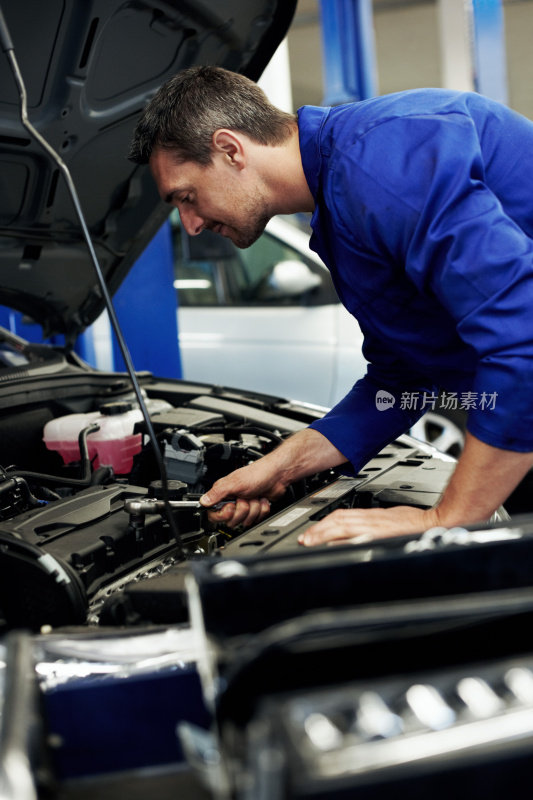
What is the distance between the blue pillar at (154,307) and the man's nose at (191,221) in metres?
2.24

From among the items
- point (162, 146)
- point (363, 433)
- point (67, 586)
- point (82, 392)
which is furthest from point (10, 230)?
point (67, 586)

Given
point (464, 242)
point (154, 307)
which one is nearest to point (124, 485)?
point (464, 242)

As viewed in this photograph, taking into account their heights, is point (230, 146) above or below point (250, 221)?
above

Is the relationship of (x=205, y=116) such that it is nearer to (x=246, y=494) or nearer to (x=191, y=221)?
(x=191, y=221)

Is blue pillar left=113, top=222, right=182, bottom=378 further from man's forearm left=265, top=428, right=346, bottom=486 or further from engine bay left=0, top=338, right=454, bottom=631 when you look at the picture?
man's forearm left=265, top=428, right=346, bottom=486

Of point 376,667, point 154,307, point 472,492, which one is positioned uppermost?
point 376,667

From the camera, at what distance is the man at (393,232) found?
115 cm

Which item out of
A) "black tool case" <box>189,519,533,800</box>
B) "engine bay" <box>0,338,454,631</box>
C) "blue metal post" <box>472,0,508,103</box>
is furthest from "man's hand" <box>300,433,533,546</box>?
"blue metal post" <box>472,0,508,103</box>

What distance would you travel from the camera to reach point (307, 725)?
0.58 metres

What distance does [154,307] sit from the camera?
379 cm

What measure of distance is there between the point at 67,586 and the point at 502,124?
1070 millimetres

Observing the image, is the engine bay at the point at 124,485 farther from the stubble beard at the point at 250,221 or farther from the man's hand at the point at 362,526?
the stubble beard at the point at 250,221

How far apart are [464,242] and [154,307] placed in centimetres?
277

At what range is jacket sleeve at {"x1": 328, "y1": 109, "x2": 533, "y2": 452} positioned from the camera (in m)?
1.14
